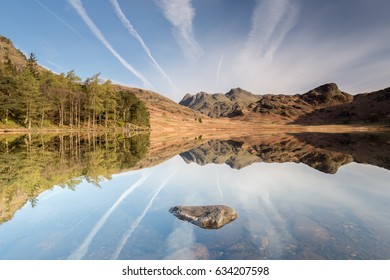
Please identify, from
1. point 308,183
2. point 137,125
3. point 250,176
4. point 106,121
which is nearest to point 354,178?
point 308,183

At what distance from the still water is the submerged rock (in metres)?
0.29

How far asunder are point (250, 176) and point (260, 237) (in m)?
12.9

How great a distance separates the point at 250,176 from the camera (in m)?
23.1

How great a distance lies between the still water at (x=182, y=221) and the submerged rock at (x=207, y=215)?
0.95ft

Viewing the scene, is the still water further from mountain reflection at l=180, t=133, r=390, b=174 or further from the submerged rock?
mountain reflection at l=180, t=133, r=390, b=174

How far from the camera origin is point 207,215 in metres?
12.1

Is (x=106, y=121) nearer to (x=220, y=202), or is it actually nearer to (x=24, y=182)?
(x=24, y=182)

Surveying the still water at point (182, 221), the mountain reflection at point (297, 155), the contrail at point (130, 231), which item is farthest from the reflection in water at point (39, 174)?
the mountain reflection at point (297, 155)

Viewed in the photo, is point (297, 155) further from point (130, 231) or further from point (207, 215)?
point (130, 231)

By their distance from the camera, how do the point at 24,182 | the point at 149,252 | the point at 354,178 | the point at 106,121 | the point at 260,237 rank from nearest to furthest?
the point at 149,252
the point at 260,237
the point at 24,182
the point at 354,178
the point at 106,121

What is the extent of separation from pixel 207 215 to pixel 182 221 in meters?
1.14

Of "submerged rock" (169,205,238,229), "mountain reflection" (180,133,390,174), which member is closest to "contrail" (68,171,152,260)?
"submerged rock" (169,205,238,229)

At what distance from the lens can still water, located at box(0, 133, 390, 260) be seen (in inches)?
372

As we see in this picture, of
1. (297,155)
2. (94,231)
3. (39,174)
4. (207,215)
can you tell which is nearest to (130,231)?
(94,231)
